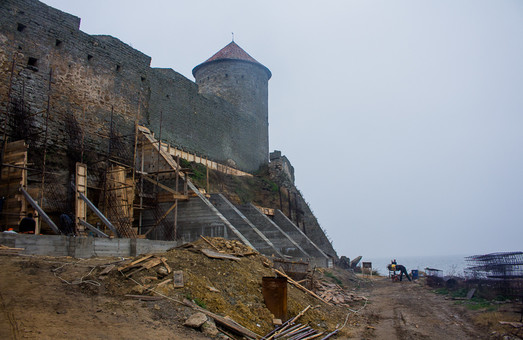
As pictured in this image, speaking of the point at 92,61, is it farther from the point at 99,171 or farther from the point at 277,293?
the point at 277,293

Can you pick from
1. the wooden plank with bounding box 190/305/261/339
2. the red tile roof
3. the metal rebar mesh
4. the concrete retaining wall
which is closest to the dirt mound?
the wooden plank with bounding box 190/305/261/339

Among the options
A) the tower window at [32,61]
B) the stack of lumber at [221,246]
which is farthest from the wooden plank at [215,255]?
the tower window at [32,61]

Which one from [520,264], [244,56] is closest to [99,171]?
[520,264]

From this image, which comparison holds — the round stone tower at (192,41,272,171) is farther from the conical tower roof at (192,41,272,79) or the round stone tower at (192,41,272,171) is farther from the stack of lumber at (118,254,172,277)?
the stack of lumber at (118,254,172,277)

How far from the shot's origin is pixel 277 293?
8.18 metres

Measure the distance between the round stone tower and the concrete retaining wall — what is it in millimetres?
17311

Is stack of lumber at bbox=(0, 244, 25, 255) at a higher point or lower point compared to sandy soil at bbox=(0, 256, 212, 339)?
higher

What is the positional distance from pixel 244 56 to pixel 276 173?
30.5 feet

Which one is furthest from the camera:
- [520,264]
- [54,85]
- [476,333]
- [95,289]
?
[54,85]

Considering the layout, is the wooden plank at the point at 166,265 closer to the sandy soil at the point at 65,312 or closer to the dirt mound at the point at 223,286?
the dirt mound at the point at 223,286

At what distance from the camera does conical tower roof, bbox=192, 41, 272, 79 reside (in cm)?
2966

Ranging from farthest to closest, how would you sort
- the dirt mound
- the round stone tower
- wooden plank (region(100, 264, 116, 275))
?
the round stone tower
wooden plank (region(100, 264, 116, 275))
the dirt mound

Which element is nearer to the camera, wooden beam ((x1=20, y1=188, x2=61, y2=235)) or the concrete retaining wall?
the concrete retaining wall

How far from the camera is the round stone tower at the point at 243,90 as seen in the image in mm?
28547
